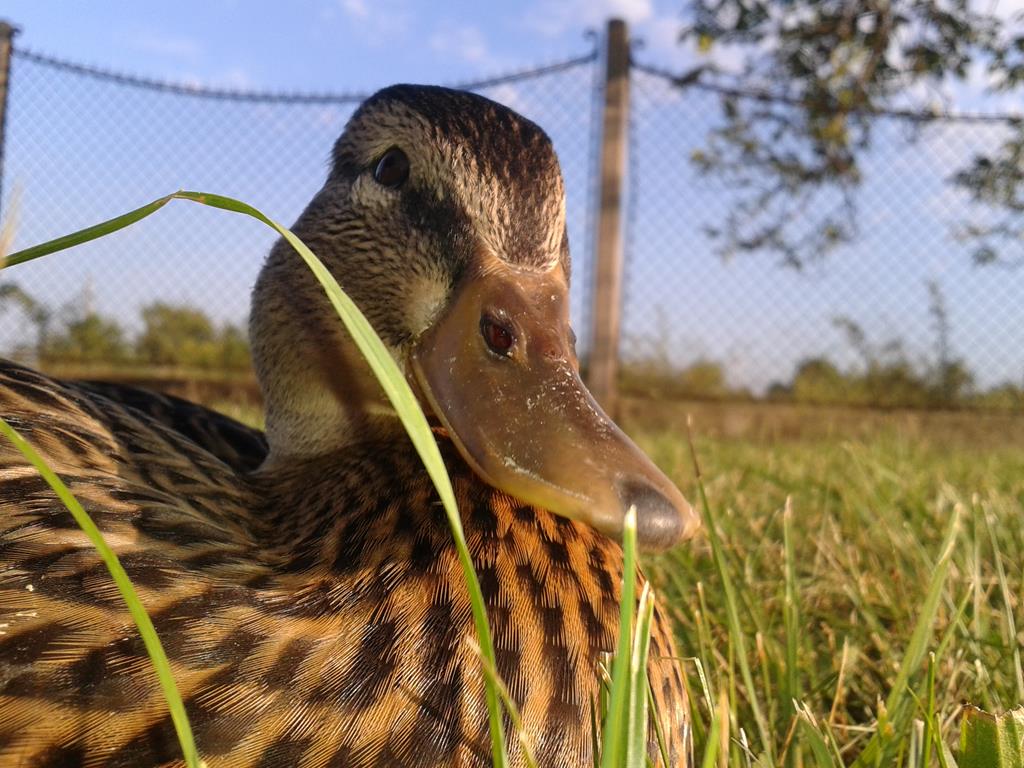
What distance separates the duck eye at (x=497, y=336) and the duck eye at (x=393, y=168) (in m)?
0.35

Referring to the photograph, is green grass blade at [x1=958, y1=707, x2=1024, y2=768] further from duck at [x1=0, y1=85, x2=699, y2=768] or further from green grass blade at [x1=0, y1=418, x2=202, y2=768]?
green grass blade at [x1=0, y1=418, x2=202, y2=768]

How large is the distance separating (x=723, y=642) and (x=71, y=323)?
5.84 meters

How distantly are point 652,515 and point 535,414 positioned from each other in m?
0.18

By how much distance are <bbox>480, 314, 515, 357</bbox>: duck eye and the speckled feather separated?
0.46ft

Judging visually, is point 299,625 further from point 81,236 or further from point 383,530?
point 81,236

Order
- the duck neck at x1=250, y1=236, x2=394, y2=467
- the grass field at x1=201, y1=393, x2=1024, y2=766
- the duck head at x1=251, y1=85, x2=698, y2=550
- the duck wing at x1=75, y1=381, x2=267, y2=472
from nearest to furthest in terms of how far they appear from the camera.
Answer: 1. the duck head at x1=251, y1=85, x2=698, y2=550
2. the grass field at x1=201, y1=393, x2=1024, y2=766
3. the duck neck at x1=250, y1=236, x2=394, y2=467
4. the duck wing at x1=75, y1=381, x2=267, y2=472

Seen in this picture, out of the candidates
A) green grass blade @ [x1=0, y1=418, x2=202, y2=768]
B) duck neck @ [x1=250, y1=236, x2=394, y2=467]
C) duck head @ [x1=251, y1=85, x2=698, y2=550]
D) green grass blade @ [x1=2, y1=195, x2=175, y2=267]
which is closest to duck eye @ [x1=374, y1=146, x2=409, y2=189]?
duck head @ [x1=251, y1=85, x2=698, y2=550]

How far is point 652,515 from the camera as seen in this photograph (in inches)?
29.1

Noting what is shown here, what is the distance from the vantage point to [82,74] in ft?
21.6

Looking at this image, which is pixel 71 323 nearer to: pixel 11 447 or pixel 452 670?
pixel 11 447

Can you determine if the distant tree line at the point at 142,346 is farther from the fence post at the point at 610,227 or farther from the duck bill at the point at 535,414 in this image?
the duck bill at the point at 535,414

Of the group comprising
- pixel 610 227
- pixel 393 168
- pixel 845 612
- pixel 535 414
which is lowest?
pixel 845 612

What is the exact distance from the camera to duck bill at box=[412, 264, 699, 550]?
0.75 meters

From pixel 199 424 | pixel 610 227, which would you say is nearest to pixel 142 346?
pixel 610 227
